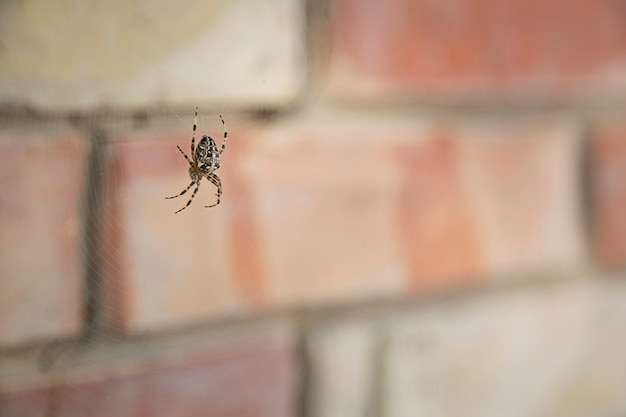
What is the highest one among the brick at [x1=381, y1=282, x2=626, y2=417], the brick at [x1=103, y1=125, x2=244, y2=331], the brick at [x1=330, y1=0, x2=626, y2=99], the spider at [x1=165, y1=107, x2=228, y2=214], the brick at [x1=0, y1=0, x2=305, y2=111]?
the brick at [x1=330, y1=0, x2=626, y2=99]

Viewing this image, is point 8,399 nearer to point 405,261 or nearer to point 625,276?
point 405,261

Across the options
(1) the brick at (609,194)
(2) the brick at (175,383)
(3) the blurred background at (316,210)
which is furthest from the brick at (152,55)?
(1) the brick at (609,194)

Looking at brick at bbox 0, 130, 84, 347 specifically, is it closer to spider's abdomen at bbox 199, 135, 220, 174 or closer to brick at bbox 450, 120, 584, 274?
A: spider's abdomen at bbox 199, 135, 220, 174

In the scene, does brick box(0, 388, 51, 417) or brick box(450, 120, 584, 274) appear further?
brick box(450, 120, 584, 274)

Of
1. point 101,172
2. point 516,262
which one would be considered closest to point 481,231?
point 516,262

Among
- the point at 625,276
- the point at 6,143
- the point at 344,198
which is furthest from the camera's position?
the point at 625,276

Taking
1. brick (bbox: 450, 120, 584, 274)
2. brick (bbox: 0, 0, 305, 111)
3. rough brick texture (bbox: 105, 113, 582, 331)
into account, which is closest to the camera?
brick (bbox: 0, 0, 305, 111)

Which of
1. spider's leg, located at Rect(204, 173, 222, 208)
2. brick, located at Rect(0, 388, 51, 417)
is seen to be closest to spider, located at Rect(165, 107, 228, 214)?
spider's leg, located at Rect(204, 173, 222, 208)
